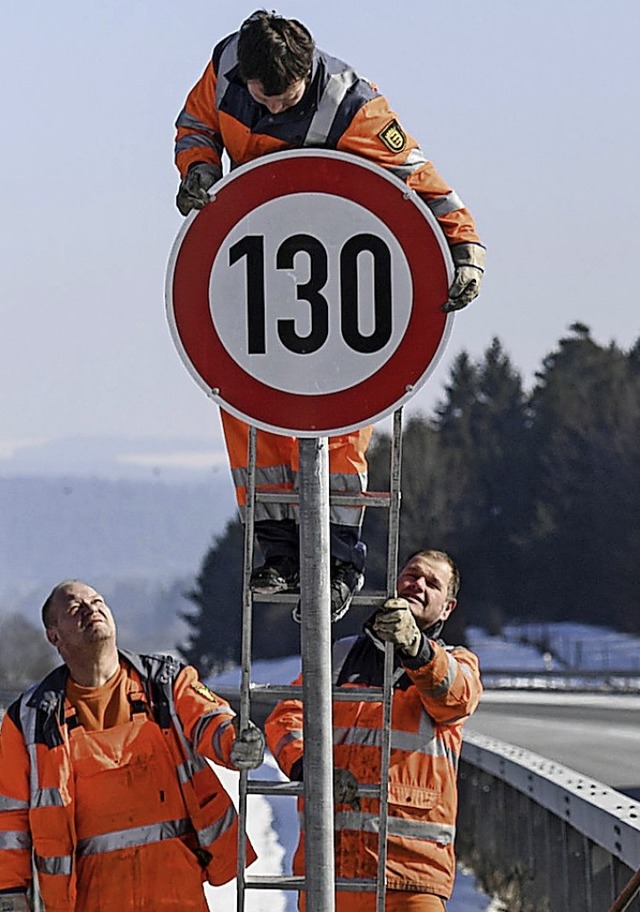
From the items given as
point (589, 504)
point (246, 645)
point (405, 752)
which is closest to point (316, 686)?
point (246, 645)

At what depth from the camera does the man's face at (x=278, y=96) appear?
5047 millimetres

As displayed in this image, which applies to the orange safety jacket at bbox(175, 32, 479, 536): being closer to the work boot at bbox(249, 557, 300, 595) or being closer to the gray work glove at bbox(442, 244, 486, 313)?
the gray work glove at bbox(442, 244, 486, 313)

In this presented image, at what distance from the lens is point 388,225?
458 centimetres

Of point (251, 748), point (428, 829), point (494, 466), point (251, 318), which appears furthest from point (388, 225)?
point (494, 466)

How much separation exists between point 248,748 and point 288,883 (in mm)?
352

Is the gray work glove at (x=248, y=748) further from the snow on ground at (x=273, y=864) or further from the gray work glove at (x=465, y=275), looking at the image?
the snow on ground at (x=273, y=864)

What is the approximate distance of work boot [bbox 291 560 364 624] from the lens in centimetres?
529

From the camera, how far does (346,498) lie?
5137 mm

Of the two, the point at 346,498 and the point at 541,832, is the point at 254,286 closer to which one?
the point at 346,498

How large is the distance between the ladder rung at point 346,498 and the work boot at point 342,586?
0.27 metres

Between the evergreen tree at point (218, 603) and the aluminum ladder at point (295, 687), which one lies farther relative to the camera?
the evergreen tree at point (218, 603)

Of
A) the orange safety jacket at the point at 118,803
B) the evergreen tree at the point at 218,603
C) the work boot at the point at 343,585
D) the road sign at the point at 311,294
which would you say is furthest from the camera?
the evergreen tree at the point at 218,603

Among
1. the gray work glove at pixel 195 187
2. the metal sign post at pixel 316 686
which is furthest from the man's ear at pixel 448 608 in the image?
the metal sign post at pixel 316 686

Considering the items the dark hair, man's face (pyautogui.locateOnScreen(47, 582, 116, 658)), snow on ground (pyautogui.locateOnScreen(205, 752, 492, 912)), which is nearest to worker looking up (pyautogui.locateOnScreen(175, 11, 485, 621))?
the dark hair
